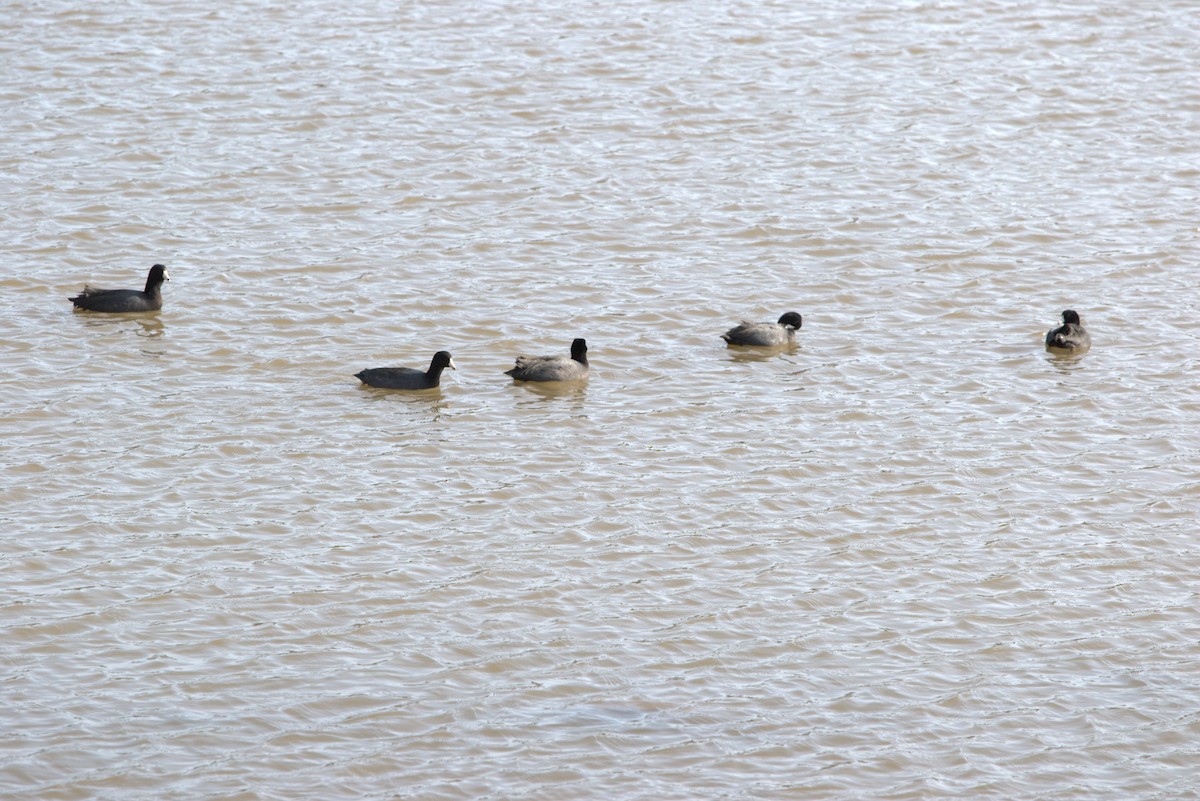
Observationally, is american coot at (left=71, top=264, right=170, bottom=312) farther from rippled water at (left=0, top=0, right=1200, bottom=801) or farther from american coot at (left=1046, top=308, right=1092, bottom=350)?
american coot at (left=1046, top=308, right=1092, bottom=350)

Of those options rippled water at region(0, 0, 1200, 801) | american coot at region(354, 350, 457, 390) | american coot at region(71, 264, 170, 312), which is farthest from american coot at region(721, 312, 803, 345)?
american coot at region(71, 264, 170, 312)

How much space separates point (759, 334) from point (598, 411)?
6.62 ft

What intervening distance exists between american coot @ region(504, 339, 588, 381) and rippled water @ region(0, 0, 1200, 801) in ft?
0.67

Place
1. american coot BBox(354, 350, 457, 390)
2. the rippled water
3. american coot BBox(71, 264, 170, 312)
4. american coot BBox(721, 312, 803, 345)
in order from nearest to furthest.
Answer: the rippled water, american coot BBox(354, 350, 457, 390), american coot BBox(721, 312, 803, 345), american coot BBox(71, 264, 170, 312)

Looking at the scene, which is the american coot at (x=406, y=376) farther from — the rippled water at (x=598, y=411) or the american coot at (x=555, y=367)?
the american coot at (x=555, y=367)

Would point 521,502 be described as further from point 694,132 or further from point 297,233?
point 694,132

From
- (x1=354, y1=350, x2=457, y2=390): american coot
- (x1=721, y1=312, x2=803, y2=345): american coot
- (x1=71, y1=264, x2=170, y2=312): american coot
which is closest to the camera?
(x1=354, y1=350, x2=457, y2=390): american coot

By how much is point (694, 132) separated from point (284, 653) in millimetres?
12858

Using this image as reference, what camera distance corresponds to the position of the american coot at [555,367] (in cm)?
1484

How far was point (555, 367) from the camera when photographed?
14.9 metres

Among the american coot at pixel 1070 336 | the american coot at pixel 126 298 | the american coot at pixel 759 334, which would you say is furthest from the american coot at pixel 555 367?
the american coot at pixel 1070 336

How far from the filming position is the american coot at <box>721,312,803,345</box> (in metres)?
15.8

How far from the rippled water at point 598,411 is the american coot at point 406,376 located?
0.68 ft

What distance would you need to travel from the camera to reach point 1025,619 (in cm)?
1134
